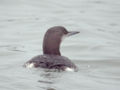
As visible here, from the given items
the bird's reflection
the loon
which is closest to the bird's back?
the loon

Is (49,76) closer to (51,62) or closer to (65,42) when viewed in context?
(51,62)

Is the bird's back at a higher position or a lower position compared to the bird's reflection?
higher

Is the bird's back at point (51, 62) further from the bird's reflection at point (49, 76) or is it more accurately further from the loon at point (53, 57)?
the bird's reflection at point (49, 76)

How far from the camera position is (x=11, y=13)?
19.1 meters

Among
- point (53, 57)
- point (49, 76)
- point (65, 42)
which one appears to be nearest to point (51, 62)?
point (49, 76)

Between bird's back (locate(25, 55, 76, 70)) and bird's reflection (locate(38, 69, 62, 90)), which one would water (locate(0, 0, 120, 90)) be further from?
bird's back (locate(25, 55, 76, 70))

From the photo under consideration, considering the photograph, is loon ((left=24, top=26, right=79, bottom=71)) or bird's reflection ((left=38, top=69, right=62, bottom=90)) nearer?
bird's reflection ((left=38, top=69, right=62, bottom=90))

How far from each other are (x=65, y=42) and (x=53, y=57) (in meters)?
4.52

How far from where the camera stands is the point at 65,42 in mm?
16203

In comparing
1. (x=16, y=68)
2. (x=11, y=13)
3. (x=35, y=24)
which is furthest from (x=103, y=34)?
(x=16, y=68)

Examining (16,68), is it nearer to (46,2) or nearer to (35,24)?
(35,24)

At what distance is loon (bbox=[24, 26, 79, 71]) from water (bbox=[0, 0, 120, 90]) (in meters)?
0.14

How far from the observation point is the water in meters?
11.3

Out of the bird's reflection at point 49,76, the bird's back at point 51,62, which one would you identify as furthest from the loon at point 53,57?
the bird's reflection at point 49,76
